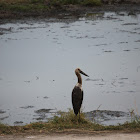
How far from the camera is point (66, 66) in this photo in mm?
17062

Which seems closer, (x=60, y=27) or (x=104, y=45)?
(x=104, y=45)

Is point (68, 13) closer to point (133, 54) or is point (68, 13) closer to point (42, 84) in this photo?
point (133, 54)

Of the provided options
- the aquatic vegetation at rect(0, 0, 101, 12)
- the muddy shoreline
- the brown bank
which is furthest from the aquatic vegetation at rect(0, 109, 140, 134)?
the aquatic vegetation at rect(0, 0, 101, 12)

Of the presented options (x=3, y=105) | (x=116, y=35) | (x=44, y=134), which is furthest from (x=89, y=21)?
(x=44, y=134)

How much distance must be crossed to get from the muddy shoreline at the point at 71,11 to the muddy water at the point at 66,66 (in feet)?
6.41

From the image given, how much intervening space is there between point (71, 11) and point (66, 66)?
620 inches

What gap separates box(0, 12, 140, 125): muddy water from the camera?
12258 millimetres

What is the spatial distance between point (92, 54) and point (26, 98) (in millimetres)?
6249

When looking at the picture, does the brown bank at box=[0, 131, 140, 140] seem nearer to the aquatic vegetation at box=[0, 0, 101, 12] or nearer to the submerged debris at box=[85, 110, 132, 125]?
the submerged debris at box=[85, 110, 132, 125]

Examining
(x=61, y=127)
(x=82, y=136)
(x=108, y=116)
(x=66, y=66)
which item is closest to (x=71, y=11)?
(x=66, y=66)

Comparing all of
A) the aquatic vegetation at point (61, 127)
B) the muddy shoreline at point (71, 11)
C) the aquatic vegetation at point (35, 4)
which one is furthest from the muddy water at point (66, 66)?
the aquatic vegetation at point (35, 4)

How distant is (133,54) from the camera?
1822 centimetres

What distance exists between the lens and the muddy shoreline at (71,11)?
99.7 feet

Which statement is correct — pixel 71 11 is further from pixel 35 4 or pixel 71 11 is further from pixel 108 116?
pixel 108 116
